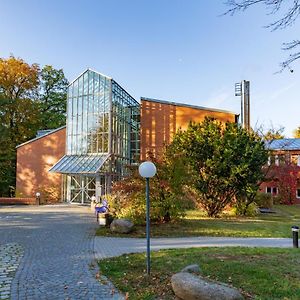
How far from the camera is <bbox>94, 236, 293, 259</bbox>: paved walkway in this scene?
10.2 meters

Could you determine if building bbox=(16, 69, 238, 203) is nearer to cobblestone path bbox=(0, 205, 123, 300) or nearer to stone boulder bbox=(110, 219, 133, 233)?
stone boulder bbox=(110, 219, 133, 233)

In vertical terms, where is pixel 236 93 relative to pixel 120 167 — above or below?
above

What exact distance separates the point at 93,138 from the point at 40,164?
7.03 meters

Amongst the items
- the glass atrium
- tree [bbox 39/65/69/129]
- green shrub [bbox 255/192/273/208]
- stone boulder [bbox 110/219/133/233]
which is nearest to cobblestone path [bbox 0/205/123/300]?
stone boulder [bbox 110/219/133/233]

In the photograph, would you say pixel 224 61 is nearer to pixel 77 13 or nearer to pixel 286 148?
pixel 77 13

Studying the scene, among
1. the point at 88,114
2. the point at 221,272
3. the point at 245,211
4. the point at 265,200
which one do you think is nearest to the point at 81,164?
the point at 88,114

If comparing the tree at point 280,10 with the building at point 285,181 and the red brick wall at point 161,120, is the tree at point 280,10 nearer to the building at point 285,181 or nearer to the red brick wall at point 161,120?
the red brick wall at point 161,120

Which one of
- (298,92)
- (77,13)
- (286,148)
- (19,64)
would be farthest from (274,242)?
(19,64)

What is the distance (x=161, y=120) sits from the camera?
1182 inches

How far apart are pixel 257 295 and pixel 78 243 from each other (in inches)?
279

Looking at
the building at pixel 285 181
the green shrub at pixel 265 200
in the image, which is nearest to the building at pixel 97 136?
the green shrub at pixel 265 200

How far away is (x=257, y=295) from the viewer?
5.42 meters

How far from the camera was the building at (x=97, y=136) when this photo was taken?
28984mm

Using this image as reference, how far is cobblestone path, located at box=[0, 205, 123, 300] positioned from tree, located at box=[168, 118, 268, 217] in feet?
27.4
